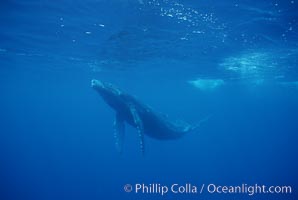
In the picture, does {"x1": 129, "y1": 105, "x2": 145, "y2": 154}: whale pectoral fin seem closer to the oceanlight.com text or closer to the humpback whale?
the humpback whale

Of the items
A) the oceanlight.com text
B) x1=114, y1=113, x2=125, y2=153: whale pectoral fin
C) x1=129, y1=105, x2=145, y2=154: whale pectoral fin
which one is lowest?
the oceanlight.com text

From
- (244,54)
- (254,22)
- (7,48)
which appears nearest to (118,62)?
(7,48)

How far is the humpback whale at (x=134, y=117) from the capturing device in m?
16.3

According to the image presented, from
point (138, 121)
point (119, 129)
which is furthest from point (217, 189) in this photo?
point (119, 129)

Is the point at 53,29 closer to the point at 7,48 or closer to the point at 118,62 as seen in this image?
the point at 7,48

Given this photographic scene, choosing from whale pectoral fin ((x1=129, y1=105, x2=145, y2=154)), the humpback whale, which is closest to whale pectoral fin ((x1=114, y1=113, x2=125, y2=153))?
the humpback whale

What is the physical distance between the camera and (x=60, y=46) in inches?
1081

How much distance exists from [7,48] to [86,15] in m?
15.5

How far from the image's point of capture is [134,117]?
16469 mm

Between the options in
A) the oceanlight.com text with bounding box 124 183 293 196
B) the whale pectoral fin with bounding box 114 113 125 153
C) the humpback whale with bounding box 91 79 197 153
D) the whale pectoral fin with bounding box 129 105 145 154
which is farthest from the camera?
the oceanlight.com text with bounding box 124 183 293 196

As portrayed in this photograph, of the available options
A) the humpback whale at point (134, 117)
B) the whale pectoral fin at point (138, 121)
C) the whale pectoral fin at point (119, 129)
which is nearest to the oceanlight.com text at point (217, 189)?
the whale pectoral fin at point (119, 129)

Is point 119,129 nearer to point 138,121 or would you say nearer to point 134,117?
point 134,117

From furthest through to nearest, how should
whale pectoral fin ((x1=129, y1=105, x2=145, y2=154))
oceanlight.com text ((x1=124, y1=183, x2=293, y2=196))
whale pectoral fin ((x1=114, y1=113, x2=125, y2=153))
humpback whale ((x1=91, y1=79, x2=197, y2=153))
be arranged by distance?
oceanlight.com text ((x1=124, y1=183, x2=293, y2=196)) < whale pectoral fin ((x1=114, y1=113, x2=125, y2=153)) < humpback whale ((x1=91, y1=79, x2=197, y2=153)) < whale pectoral fin ((x1=129, y1=105, x2=145, y2=154))

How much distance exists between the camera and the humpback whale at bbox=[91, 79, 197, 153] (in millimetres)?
16297
